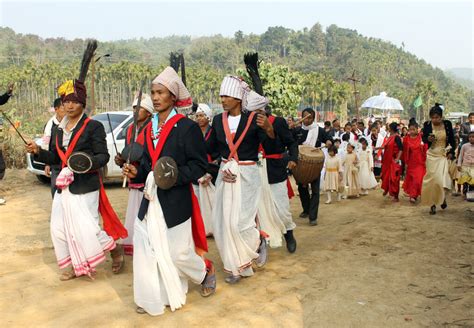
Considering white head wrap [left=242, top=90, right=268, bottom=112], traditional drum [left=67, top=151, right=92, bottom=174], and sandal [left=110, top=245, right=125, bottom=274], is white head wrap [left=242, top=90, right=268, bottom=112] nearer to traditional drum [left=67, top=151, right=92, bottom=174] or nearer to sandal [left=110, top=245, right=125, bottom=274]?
traditional drum [left=67, top=151, right=92, bottom=174]

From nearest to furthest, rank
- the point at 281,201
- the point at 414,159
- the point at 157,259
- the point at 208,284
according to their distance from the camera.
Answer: the point at 157,259 < the point at 208,284 < the point at 281,201 < the point at 414,159

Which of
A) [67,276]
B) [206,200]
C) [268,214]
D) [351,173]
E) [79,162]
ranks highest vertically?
[79,162]

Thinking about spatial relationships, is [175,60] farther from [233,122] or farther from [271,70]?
[271,70]

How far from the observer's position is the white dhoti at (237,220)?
498cm

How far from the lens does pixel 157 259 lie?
4.11 meters

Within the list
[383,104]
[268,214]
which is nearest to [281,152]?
[268,214]

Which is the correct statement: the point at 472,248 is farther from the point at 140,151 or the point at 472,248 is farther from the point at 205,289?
the point at 140,151

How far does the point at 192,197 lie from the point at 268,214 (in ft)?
5.17

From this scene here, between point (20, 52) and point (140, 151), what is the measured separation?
11710cm

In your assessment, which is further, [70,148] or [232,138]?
[232,138]

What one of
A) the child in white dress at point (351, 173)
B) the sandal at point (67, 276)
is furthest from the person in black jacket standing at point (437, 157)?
the sandal at point (67, 276)

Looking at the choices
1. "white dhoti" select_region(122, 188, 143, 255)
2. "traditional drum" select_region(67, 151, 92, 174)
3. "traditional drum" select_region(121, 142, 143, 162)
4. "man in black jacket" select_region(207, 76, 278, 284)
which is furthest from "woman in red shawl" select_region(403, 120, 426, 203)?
"traditional drum" select_region(121, 142, 143, 162)

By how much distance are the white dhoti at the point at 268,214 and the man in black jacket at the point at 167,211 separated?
4.71 ft

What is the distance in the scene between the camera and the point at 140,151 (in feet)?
13.7
